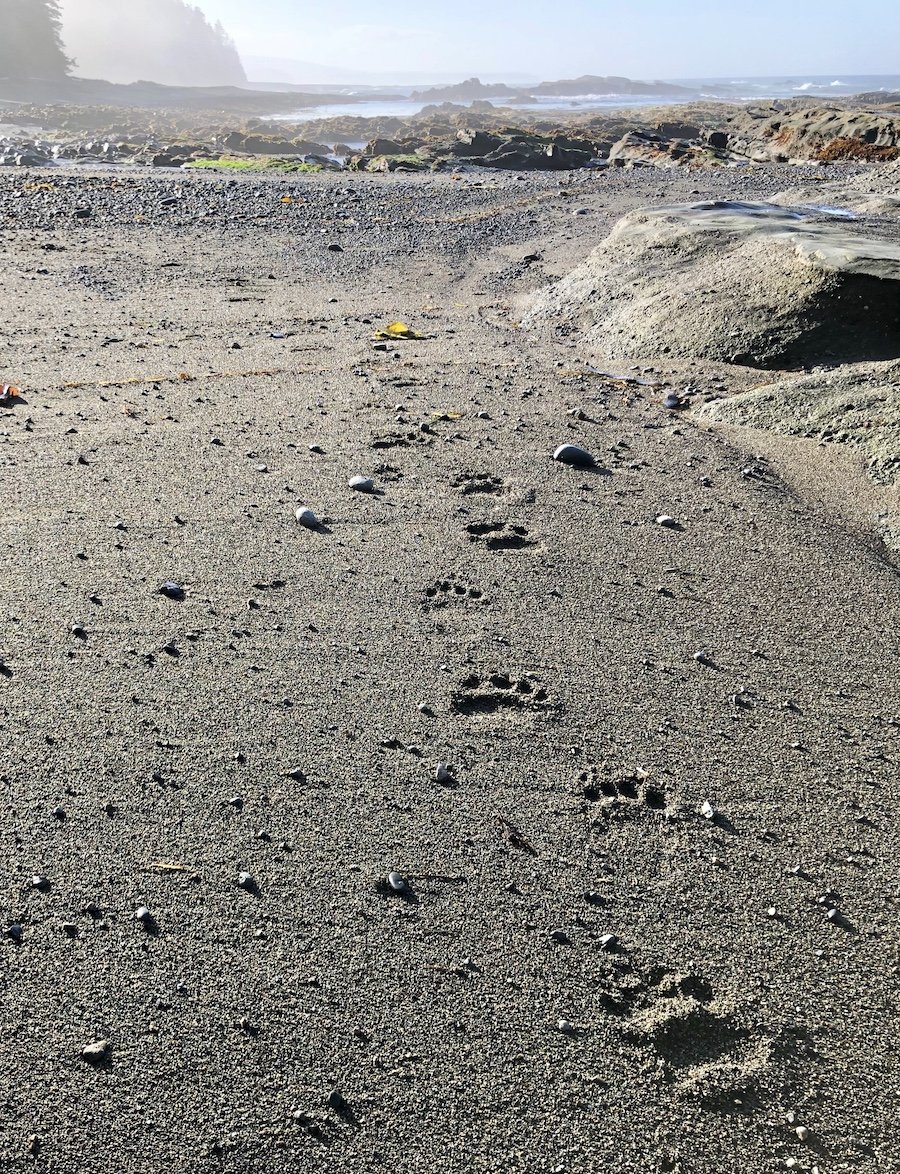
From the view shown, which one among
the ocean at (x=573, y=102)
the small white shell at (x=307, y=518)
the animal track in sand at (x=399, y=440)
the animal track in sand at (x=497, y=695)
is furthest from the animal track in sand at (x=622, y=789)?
the ocean at (x=573, y=102)

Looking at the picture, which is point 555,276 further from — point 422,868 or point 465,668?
point 422,868

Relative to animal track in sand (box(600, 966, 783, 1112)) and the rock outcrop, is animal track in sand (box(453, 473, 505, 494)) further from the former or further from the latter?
animal track in sand (box(600, 966, 783, 1112))

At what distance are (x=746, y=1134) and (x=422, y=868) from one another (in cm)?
92

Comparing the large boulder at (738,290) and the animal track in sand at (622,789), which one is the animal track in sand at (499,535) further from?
the large boulder at (738,290)

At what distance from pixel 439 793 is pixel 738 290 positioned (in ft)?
16.1

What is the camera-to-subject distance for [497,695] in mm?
2988

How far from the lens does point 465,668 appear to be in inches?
122

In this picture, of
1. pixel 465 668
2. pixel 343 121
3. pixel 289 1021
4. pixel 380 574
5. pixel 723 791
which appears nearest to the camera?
pixel 289 1021

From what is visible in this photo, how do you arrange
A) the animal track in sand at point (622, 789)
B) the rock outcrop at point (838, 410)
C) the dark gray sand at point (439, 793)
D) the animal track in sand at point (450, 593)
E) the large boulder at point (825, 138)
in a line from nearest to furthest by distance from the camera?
1. the dark gray sand at point (439, 793)
2. the animal track in sand at point (622, 789)
3. the animal track in sand at point (450, 593)
4. the rock outcrop at point (838, 410)
5. the large boulder at point (825, 138)

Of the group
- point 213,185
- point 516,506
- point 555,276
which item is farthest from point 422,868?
point 213,185

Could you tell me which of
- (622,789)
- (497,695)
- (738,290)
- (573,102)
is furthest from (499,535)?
(573,102)

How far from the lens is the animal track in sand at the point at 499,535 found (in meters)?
3.92

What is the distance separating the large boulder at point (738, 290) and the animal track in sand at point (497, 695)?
3680mm

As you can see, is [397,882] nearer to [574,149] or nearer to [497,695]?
[497,695]
